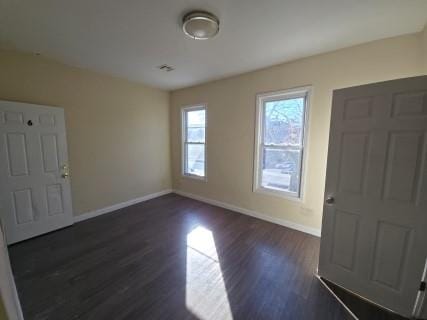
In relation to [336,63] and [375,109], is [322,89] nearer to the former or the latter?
[336,63]

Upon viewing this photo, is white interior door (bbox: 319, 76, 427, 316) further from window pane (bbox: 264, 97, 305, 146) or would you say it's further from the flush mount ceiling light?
the flush mount ceiling light

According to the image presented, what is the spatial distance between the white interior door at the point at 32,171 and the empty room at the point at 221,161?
0.7 inches

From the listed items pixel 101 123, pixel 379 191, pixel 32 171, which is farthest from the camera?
pixel 101 123

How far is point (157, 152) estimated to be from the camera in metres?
4.55

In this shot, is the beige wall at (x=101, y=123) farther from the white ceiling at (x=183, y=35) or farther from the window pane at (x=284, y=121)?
the window pane at (x=284, y=121)

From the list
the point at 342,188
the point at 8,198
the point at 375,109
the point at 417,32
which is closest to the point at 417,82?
the point at 375,109

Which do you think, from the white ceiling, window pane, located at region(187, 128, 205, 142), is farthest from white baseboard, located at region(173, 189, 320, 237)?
the white ceiling

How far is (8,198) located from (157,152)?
2598 mm

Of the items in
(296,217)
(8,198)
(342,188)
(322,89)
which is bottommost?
(296,217)

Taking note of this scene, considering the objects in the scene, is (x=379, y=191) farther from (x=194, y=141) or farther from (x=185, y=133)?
(x=185, y=133)

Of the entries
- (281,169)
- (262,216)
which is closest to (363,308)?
(262,216)

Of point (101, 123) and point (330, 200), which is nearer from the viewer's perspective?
point (330, 200)

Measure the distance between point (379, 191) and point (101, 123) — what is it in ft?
13.7

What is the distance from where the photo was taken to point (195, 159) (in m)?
4.48
